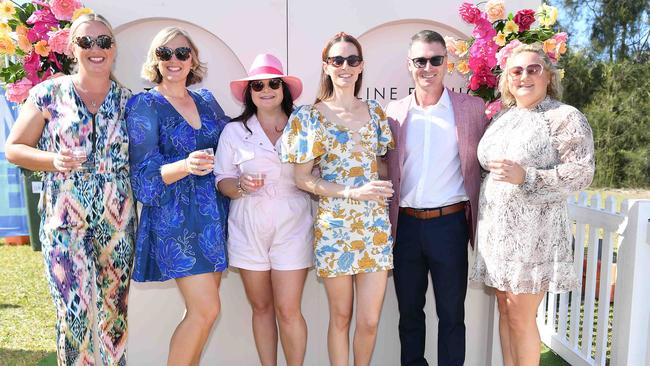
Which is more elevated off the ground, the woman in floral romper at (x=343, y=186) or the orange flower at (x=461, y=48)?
the orange flower at (x=461, y=48)

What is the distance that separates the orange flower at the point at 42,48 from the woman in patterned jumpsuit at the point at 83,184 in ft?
1.88

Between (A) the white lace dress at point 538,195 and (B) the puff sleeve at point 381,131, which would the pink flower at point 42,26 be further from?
(A) the white lace dress at point 538,195

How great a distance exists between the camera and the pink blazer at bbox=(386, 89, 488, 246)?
337 cm

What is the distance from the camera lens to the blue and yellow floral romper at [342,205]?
10.1ft

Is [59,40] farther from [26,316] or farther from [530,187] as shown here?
[26,316]

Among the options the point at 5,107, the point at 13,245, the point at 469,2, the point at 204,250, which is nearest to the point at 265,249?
the point at 204,250

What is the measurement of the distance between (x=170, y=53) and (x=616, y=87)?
61.1 feet

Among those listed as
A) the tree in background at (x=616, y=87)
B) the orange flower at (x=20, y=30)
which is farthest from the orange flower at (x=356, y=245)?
the tree in background at (x=616, y=87)

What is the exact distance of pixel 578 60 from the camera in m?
18.3

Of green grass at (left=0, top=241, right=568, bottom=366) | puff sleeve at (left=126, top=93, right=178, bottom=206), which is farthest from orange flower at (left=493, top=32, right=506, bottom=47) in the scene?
green grass at (left=0, top=241, right=568, bottom=366)

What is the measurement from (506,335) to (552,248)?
78cm

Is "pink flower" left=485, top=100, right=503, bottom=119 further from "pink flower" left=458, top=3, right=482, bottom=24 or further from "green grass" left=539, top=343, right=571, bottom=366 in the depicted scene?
"green grass" left=539, top=343, right=571, bottom=366

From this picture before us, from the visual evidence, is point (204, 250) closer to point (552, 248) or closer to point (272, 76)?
point (272, 76)

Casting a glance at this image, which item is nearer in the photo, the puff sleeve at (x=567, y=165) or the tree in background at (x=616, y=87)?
the puff sleeve at (x=567, y=165)
